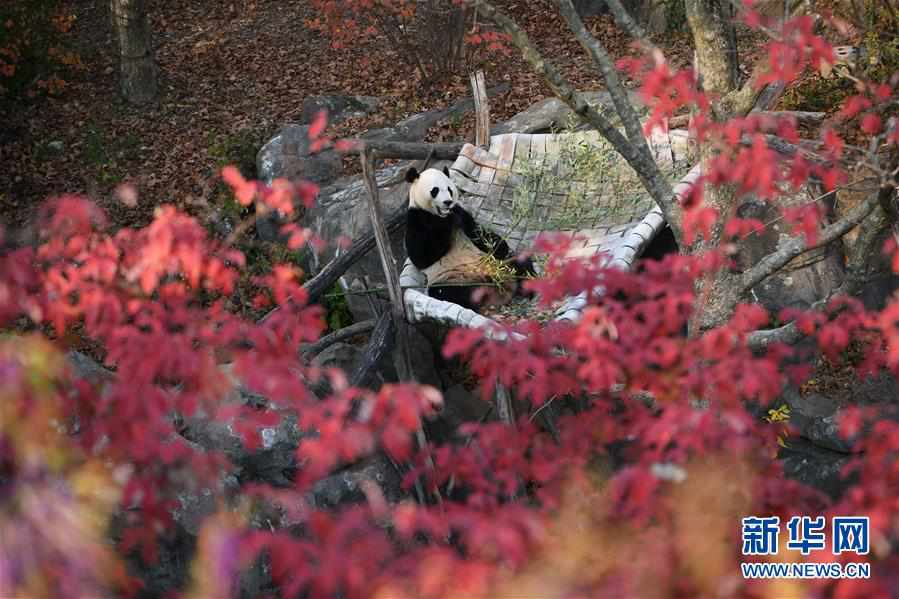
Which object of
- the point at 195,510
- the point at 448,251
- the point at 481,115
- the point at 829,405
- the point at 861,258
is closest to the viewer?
the point at 861,258

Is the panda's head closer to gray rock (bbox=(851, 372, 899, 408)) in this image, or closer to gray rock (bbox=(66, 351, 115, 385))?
gray rock (bbox=(66, 351, 115, 385))

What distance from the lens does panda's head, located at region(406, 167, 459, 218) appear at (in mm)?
5684

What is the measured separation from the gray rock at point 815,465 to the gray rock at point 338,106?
16.3 ft

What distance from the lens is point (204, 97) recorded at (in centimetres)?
966

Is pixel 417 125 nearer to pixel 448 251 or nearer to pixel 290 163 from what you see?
pixel 290 163

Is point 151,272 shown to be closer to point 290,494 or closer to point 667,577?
point 290,494

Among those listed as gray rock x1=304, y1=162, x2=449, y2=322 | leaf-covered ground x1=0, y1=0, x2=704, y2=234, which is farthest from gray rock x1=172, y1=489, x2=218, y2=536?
leaf-covered ground x1=0, y1=0, x2=704, y2=234

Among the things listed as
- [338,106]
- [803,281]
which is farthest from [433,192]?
[338,106]

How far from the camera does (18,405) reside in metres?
2.49

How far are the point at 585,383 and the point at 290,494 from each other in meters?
1.56

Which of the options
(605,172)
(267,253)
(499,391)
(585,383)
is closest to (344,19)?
(267,253)

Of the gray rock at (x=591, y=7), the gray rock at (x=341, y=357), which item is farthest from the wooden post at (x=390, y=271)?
the gray rock at (x=591, y=7)

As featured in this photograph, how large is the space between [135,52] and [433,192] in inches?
197

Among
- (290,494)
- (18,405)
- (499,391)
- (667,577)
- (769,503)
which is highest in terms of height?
(18,405)
